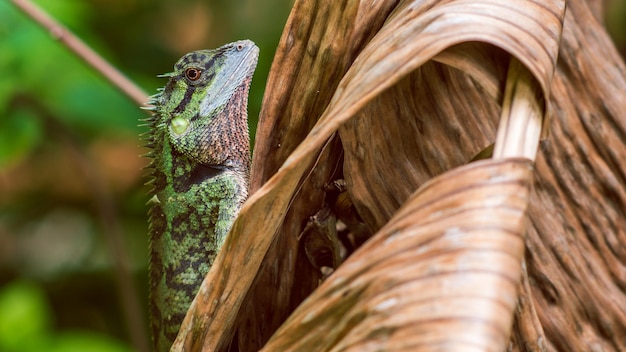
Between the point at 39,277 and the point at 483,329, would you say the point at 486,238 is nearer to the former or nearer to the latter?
the point at 483,329

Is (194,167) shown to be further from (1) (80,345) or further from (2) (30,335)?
(2) (30,335)

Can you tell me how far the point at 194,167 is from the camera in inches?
88.6

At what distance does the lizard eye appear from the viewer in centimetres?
224

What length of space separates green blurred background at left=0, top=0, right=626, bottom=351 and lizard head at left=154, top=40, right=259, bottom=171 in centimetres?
80

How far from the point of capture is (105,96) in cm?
315

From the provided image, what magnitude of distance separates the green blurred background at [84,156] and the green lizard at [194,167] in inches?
31.3

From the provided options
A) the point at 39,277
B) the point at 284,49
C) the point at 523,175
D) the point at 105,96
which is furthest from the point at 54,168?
the point at 523,175

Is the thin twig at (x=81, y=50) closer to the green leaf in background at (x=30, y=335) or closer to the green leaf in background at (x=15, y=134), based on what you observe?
the green leaf in background at (x=15, y=134)

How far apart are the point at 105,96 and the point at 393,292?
2.58 m

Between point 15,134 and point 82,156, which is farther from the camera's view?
point 82,156

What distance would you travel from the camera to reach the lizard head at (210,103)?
223cm

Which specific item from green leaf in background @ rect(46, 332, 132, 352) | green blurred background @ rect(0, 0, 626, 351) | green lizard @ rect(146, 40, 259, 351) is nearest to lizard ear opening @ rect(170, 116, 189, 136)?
green lizard @ rect(146, 40, 259, 351)

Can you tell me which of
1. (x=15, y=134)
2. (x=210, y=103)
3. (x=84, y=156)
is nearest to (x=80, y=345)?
(x=84, y=156)

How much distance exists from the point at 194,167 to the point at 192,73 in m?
0.31
